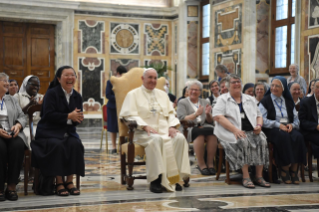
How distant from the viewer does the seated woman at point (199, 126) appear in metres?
5.36

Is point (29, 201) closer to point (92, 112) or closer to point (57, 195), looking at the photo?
point (57, 195)

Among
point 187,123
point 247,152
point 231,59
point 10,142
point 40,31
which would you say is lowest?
point 247,152

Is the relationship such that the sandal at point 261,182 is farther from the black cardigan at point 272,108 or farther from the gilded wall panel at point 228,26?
the gilded wall panel at point 228,26

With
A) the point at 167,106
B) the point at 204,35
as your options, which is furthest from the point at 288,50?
the point at 167,106

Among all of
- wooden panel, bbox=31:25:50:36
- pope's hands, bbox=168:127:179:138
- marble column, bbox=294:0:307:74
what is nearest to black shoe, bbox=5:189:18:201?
pope's hands, bbox=168:127:179:138

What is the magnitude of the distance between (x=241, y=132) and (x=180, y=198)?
43.3 inches

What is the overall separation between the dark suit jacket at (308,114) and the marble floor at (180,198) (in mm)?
572

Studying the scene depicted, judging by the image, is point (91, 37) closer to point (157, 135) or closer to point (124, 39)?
point (124, 39)

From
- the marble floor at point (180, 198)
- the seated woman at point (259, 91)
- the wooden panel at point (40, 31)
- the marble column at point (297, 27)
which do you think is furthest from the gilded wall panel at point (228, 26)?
the marble floor at point (180, 198)

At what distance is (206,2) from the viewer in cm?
1148

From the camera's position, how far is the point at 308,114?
500cm

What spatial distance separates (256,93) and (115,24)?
716cm

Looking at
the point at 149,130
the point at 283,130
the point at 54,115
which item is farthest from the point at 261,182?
the point at 54,115

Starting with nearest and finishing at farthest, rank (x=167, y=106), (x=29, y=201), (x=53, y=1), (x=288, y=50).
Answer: (x=29, y=201), (x=167, y=106), (x=288, y=50), (x=53, y=1)
